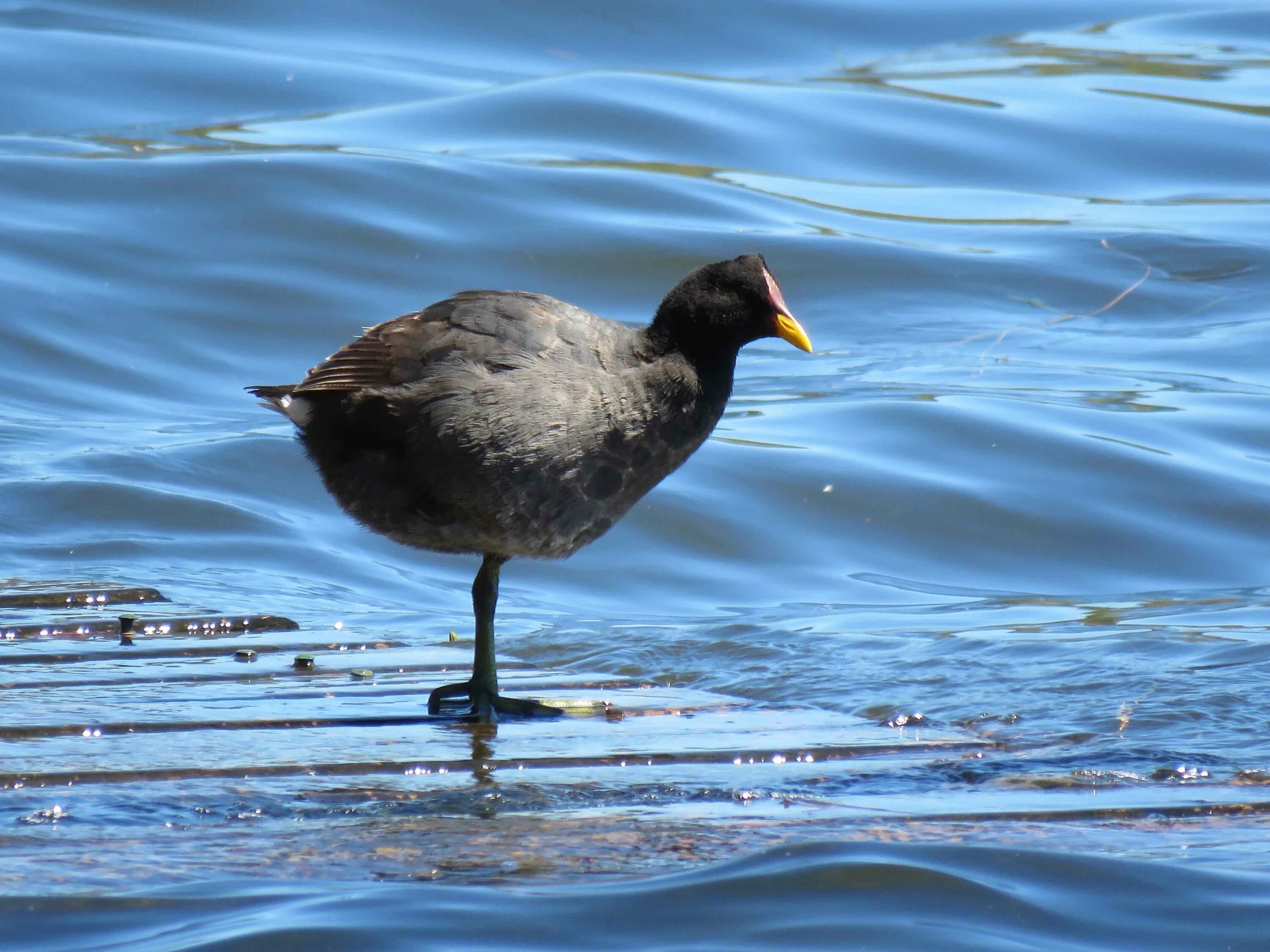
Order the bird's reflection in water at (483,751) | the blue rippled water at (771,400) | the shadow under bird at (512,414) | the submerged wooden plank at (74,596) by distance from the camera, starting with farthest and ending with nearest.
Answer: the submerged wooden plank at (74,596) → the shadow under bird at (512,414) → the bird's reflection in water at (483,751) → the blue rippled water at (771,400)

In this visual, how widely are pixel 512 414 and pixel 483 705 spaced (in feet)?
2.32

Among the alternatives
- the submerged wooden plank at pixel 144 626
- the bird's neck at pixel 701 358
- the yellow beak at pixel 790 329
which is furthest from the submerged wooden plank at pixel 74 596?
the yellow beak at pixel 790 329

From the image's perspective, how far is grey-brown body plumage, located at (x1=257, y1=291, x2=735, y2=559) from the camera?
4.35 m

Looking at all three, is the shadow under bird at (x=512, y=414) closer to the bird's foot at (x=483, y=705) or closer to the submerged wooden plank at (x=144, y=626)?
the bird's foot at (x=483, y=705)

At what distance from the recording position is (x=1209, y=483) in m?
7.32

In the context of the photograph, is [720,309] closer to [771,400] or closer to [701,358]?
[701,358]

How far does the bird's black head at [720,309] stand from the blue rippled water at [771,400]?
959 mm

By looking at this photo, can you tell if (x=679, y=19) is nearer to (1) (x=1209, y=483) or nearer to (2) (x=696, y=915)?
(1) (x=1209, y=483)

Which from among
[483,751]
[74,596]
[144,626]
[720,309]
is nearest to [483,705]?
[483,751]

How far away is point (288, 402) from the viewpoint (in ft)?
15.2

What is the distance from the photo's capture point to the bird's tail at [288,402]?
4602mm

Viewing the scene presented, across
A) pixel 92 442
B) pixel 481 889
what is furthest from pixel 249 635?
pixel 92 442

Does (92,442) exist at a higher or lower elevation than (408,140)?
lower

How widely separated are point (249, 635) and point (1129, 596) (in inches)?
124
